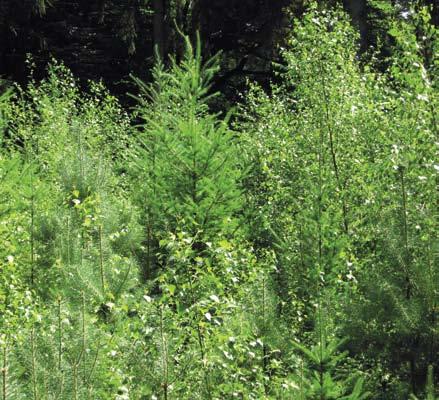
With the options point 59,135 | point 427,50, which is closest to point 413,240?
point 427,50

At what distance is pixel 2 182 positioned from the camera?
741cm

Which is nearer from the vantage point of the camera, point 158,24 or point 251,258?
point 251,258

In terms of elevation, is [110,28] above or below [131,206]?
above

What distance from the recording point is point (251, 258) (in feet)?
24.4

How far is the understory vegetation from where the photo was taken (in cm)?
463

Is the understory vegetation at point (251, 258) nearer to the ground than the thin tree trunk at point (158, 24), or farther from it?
nearer to the ground

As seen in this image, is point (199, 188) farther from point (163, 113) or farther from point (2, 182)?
point (2, 182)

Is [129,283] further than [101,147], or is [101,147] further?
[101,147]

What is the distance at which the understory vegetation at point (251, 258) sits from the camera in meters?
4.63

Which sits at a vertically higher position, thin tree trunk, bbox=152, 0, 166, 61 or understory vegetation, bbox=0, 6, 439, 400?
thin tree trunk, bbox=152, 0, 166, 61

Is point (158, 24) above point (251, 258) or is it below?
above

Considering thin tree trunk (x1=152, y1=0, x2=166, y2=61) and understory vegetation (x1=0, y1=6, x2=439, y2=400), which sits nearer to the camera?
understory vegetation (x1=0, y1=6, x2=439, y2=400)

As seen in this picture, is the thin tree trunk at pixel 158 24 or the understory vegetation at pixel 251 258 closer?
the understory vegetation at pixel 251 258

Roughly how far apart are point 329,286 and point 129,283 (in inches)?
66.0
